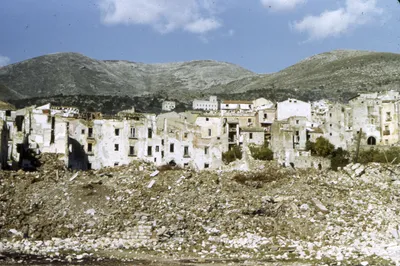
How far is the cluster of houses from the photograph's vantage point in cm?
4553

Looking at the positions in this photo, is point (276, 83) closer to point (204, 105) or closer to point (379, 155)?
point (204, 105)

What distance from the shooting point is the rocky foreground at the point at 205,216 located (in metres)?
22.5

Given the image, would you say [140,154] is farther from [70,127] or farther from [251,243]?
[251,243]

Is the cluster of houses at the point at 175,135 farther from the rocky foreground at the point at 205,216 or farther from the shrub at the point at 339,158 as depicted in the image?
the rocky foreground at the point at 205,216

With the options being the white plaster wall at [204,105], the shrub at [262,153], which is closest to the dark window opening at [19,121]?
the shrub at [262,153]

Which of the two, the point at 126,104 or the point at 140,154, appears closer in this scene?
the point at 140,154

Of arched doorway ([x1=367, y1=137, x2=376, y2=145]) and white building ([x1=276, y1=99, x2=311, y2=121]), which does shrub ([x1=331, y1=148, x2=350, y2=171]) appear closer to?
arched doorway ([x1=367, y1=137, x2=376, y2=145])

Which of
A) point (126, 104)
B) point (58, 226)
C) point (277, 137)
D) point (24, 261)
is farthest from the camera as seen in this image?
point (126, 104)

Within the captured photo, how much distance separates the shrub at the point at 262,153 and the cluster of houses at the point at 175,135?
0.67 meters

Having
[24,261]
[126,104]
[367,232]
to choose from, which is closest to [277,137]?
[367,232]

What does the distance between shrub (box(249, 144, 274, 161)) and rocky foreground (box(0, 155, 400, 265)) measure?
47.1ft

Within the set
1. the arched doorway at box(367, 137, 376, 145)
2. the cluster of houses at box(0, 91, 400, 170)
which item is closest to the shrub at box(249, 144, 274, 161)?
the cluster of houses at box(0, 91, 400, 170)

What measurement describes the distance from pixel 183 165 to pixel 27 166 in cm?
1348

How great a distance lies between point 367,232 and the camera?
24562 millimetres
